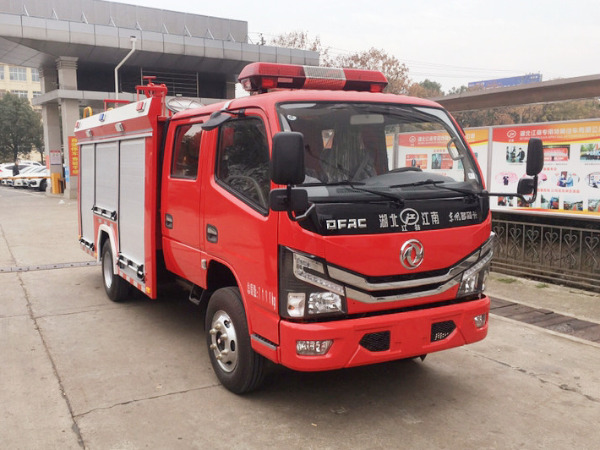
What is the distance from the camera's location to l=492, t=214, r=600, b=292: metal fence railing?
280 inches

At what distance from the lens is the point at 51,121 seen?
25219 millimetres

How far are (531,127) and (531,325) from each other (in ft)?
10.4

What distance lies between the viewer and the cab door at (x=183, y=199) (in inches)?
179

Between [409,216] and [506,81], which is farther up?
[506,81]

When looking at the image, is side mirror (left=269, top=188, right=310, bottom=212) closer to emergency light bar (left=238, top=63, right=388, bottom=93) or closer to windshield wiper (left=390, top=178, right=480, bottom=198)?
windshield wiper (left=390, top=178, right=480, bottom=198)

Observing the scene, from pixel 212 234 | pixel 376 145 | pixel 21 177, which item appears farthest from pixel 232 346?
pixel 21 177

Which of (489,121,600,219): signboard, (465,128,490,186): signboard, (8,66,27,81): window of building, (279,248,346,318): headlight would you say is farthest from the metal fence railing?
(8,66,27,81): window of building

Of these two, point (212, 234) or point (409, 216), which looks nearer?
point (409, 216)

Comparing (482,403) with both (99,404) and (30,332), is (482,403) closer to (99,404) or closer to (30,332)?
Answer: (99,404)

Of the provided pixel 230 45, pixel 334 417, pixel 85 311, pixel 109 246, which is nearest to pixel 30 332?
pixel 85 311

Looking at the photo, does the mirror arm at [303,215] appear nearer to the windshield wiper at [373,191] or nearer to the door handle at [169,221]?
the windshield wiper at [373,191]

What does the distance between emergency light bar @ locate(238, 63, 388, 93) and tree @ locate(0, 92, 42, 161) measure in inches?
2344

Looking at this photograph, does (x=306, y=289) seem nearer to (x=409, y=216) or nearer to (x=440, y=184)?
Result: (x=409, y=216)

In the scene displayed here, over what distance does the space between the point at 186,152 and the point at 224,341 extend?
1674mm
